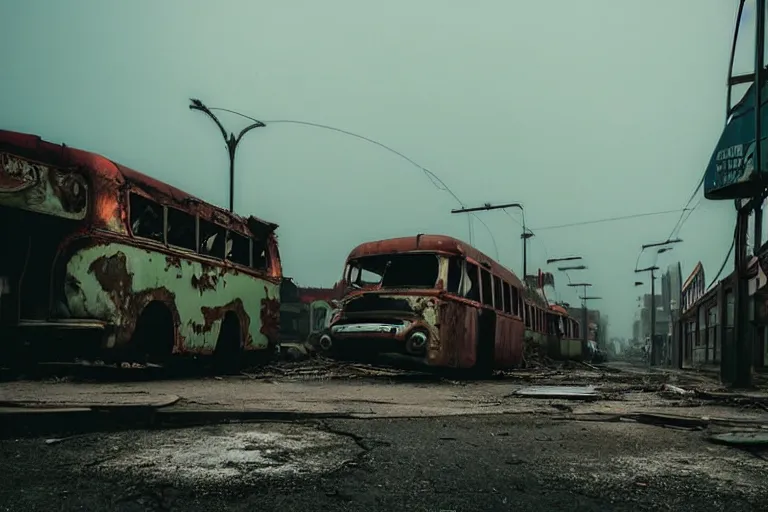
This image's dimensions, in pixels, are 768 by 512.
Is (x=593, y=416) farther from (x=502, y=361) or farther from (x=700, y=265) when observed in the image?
(x=700, y=265)

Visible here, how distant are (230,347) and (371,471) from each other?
8695 millimetres

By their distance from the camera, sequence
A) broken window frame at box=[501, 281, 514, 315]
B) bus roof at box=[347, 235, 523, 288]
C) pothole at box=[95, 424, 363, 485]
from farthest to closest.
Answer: broken window frame at box=[501, 281, 514, 315]
bus roof at box=[347, 235, 523, 288]
pothole at box=[95, 424, 363, 485]

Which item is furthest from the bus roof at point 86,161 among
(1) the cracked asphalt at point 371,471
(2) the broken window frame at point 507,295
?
(2) the broken window frame at point 507,295

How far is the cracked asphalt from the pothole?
0.4 inches

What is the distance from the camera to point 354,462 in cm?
381

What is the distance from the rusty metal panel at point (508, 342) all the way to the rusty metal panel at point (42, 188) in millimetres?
8084

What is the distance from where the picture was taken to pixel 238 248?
12070 mm

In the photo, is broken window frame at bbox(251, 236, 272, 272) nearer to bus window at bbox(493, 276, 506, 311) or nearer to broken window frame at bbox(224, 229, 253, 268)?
broken window frame at bbox(224, 229, 253, 268)

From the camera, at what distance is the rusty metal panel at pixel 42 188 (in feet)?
25.2

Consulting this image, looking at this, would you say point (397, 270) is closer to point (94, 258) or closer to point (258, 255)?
point (258, 255)

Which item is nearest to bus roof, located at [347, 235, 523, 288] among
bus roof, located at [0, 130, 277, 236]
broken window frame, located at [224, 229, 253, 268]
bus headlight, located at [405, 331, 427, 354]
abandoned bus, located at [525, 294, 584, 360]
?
bus headlight, located at [405, 331, 427, 354]

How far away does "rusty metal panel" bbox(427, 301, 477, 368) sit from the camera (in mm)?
10766

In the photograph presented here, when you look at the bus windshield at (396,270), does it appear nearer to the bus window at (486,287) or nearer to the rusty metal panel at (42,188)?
the bus window at (486,287)

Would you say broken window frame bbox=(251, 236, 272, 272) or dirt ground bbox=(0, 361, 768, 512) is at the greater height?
broken window frame bbox=(251, 236, 272, 272)
